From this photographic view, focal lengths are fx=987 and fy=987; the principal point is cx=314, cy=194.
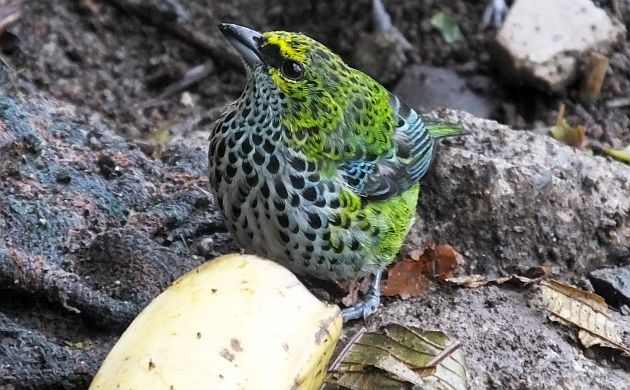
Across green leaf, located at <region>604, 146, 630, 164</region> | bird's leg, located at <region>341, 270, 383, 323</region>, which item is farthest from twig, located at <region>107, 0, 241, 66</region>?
bird's leg, located at <region>341, 270, 383, 323</region>

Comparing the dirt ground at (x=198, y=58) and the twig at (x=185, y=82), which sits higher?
the dirt ground at (x=198, y=58)

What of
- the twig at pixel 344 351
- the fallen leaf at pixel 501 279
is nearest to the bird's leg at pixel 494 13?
the fallen leaf at pixel 501 279

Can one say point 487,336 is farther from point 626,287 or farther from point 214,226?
point 214,226

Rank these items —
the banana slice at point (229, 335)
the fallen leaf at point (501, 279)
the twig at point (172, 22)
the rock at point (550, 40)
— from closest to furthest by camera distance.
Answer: the banana slice at point (229, 335) < the fallen leaf at point (501, 279) < the rock at point (550, 40) < the twig at point (172, 22)

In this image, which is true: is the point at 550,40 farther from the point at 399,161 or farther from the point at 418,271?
the point at 418,271

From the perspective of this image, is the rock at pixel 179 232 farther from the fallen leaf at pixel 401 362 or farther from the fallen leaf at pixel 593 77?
the fallen leaf at pixel 593 77

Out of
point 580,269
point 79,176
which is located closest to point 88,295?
point 79,176
